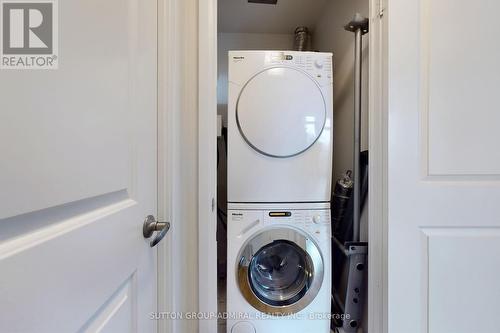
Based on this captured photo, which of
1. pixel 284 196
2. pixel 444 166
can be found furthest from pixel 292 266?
pixel 444 166

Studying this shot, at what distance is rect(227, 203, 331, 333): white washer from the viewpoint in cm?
132

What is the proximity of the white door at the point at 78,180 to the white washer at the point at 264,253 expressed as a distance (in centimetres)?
68

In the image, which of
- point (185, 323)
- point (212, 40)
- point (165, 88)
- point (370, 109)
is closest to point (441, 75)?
point (370, 109)

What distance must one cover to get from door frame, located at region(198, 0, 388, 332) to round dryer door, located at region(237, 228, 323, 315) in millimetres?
285

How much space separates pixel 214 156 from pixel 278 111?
505mm

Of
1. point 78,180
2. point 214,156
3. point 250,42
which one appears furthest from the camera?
A: point 250,42

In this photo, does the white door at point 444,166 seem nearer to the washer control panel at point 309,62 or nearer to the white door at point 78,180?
the washer control panel at point 309,62

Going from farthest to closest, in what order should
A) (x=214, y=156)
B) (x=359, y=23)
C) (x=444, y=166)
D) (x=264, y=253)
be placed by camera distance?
(x=264, y=253) → (x=359, y=23) → (x=214, y=156) → (x=444, y=166)

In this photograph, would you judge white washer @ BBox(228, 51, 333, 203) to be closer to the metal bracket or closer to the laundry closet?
the laundry closet

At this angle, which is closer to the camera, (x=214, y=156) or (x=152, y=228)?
(x=152, y=228)

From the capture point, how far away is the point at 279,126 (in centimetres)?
138

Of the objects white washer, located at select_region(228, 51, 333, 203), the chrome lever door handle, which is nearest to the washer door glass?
white washer, located at select_region(228, 51, 333, 203)

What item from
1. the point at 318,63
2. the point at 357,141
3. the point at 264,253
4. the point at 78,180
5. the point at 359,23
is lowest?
the point at 264,253

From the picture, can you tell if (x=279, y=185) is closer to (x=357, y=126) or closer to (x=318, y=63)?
(x=357, y=126)
